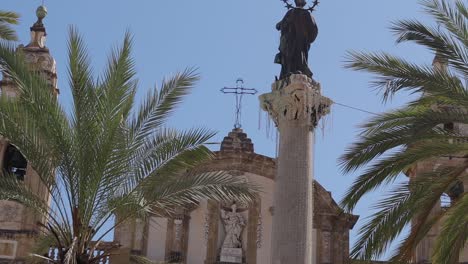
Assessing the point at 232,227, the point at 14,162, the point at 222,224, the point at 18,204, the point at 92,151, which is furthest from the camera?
the point at 222,224

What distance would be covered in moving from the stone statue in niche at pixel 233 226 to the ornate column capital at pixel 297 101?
11.3 m

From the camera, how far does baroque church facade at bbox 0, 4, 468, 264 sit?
90.9 ft

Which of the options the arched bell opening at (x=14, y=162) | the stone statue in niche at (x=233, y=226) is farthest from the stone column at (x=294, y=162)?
the arched bell opening at (x=14, y=162)

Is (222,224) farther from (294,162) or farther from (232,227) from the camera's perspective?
(294,162)

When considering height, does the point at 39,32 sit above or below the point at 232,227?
above

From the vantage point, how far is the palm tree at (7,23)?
1956 cm

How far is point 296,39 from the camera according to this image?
17.8m

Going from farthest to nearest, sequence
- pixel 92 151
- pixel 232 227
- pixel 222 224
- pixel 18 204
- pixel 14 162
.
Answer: pixel 222 224, pixel 232 227, pixel 14 162, pixel 18 204, pixel 92 151

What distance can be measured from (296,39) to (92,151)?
3.67 meters

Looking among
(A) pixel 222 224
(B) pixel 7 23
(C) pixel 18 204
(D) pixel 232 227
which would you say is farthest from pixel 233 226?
(B) pixel 7 23

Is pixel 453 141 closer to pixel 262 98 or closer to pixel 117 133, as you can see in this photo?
pixel 262 98

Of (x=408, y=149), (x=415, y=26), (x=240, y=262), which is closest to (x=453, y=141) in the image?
(x=408, y=149)

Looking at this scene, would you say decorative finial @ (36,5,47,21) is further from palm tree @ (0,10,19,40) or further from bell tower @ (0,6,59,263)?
palm tree @ (0,10,19,40)

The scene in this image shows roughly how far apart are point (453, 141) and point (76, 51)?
603 centimetres
